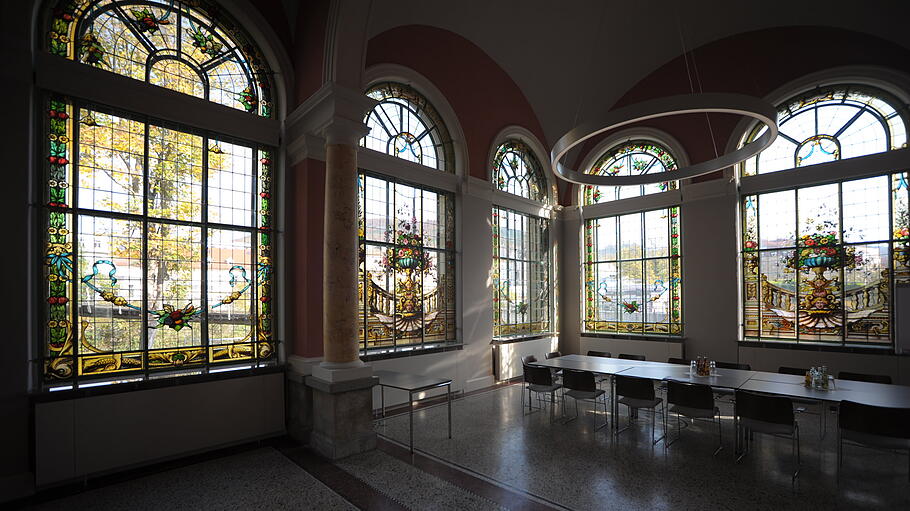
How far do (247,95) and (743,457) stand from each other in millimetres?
7294

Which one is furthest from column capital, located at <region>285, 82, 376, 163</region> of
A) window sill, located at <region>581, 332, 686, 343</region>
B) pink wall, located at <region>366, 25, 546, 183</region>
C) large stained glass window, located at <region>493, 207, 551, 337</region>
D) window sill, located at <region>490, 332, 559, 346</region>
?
window sill, located at <region>581, 332, 686, 343</region>

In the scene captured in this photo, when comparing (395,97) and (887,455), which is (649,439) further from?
(395,97)

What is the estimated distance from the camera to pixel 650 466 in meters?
4.59

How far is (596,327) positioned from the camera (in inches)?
407

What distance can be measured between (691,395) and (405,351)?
3995 mm

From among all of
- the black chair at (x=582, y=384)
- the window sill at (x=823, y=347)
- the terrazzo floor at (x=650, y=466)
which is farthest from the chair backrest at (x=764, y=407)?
the window sill at (x=823, y=347)

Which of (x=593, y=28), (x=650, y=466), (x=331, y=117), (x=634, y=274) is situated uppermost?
(x=593, y=28)

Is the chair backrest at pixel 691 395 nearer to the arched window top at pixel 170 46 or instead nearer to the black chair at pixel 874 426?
the black chair at pixel 874 426

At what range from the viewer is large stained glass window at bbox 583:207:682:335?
9.40 m

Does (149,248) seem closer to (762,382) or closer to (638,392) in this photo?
(638,392)

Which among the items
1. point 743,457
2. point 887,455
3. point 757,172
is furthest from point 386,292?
point 757,172

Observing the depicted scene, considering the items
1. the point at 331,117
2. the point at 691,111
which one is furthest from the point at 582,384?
the point at 331,117

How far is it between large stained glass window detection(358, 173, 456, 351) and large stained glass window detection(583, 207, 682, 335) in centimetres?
407

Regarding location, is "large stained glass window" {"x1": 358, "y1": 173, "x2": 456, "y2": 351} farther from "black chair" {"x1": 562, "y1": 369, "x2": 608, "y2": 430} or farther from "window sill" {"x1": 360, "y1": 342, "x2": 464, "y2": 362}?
"black chair" {"x1": 562, "y1": 369, "x2": 608, "y2": 430}
